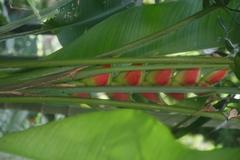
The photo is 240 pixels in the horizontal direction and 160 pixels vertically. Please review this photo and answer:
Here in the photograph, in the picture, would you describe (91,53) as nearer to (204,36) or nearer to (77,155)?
(204,36)

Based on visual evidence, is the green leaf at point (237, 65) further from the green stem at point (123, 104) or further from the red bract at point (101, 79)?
the red bract at point (101, 79)

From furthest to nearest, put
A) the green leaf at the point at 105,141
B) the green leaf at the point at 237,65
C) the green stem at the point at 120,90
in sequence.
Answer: the green stem at the point at 120,90
the green leaf at the point at 237,65
the green leaf at the point at 105,141

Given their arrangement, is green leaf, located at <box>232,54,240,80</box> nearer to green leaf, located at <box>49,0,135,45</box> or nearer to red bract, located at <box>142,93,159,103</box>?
red bract, located at <box>142,93,159,103</box>

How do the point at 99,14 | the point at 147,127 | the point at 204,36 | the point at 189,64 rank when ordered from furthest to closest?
the point at 99,14 < the point at 204,36 < the point at 189,64 < the point at 147,127

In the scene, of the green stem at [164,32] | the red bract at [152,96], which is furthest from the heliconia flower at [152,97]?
the green stem at [164,32]

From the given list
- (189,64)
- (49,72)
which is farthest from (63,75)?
(189,64)

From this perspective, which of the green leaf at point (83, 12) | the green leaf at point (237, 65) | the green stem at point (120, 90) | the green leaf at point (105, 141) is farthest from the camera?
the green leaf at point (83, 12)
